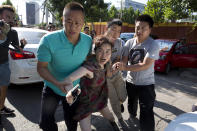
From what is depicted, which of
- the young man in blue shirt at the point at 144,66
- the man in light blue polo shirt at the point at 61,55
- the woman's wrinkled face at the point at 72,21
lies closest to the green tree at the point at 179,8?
the young man in blue shirt at the point at 144,66

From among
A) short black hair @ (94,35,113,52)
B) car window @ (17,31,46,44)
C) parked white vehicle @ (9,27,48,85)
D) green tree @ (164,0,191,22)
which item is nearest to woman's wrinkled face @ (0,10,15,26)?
parked white vehicle @ (9,27,48,85)

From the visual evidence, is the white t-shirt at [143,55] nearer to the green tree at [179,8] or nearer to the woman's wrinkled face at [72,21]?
the woman's wrinkled face at [72,21]

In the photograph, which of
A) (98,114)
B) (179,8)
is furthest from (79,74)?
(179,8)

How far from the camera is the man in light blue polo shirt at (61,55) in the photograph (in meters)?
1.51

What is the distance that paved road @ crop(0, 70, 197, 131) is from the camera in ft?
9.04

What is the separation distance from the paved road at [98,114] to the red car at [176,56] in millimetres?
1094

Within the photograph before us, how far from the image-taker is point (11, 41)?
110 inches

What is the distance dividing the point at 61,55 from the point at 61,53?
0.07 feet

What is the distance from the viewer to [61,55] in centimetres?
159

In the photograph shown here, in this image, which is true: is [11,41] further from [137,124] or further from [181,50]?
[181,50]

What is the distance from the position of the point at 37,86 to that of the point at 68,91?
3.28 metres

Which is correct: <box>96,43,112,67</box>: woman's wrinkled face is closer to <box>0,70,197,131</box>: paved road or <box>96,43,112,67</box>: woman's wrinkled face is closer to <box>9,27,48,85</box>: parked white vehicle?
<box>0,70,197,131</box>: paved road

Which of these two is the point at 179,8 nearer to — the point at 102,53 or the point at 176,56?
the point at 176,56

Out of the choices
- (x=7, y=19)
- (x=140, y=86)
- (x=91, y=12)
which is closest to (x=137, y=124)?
(x=140, y=86)
